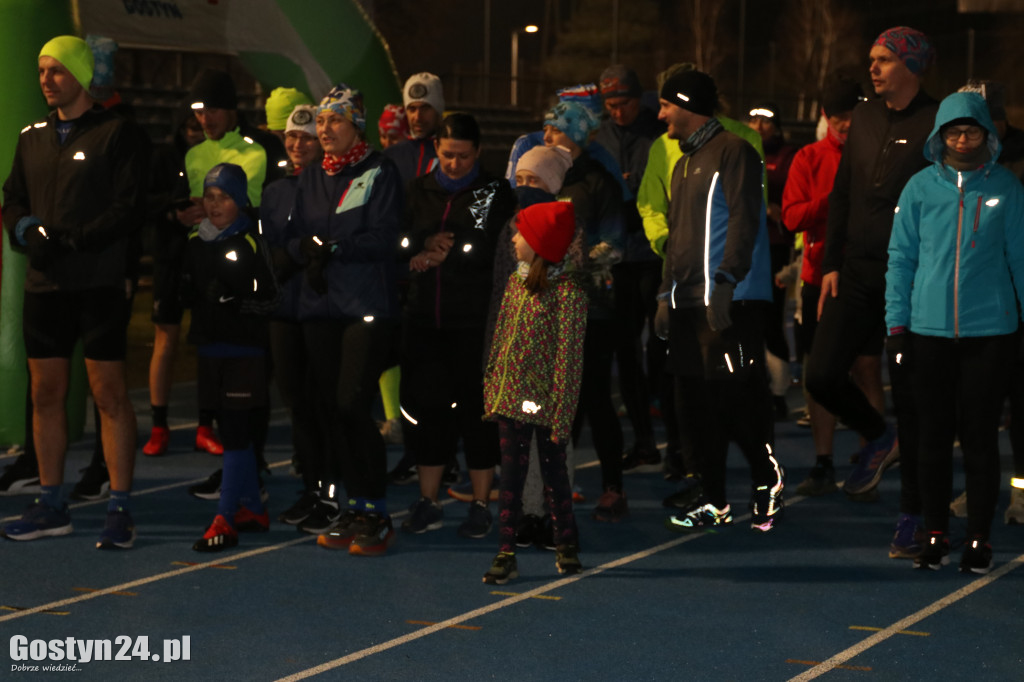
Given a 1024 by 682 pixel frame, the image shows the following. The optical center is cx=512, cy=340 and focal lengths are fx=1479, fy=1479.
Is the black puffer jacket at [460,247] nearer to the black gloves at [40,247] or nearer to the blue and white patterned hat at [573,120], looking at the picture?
the blue and white patterned hat at [573,120]

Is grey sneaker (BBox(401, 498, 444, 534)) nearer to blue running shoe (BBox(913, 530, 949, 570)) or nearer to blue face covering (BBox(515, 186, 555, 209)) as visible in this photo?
blue face covering (BBox(515, 186, 555, 209))

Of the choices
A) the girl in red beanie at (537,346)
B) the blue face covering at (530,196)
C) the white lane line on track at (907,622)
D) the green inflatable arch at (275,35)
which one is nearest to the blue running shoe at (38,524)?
the girl in red beanie at (537,346)

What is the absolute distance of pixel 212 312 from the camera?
23.4 ft

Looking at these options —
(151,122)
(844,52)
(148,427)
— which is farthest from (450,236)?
(844,52)

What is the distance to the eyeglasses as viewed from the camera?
6.36 m

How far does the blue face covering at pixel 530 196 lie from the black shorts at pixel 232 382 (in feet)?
5.03

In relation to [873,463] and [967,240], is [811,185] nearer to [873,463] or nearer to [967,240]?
[873,463]

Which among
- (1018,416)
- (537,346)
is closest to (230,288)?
(537,346)

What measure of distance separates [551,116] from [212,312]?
1954mm

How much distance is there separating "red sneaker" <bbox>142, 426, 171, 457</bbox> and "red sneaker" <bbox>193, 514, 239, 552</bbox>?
248cm

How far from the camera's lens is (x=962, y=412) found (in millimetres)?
6660

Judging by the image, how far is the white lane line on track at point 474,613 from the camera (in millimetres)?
5262

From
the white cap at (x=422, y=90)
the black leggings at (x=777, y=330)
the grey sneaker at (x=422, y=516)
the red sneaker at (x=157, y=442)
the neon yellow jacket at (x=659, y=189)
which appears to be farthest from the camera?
the black leggings at (x=777, y=330)

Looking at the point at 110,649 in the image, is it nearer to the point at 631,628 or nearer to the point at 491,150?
the point at 631,628
